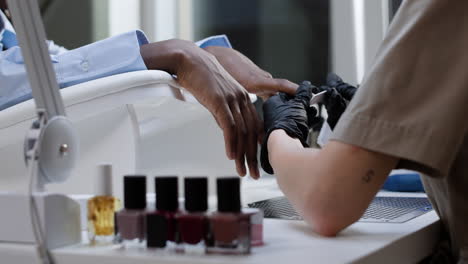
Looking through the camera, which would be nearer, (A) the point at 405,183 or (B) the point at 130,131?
(B) the point at 130,131

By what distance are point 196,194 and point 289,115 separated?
1.10ft

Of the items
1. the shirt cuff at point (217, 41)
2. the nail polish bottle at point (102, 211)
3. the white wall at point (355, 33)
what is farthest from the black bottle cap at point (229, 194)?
the white wall at point (355, 33)

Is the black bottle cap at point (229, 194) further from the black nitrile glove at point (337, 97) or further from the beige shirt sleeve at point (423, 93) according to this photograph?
the black nitrile glove at point (337, 97)

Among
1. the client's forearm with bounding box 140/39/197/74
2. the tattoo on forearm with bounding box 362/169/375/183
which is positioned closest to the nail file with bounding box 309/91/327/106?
the client's forearm with bounding box 140/39/197/74

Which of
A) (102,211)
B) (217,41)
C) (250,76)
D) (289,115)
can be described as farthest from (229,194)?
(217,41)

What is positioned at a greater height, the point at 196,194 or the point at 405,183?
the point at 196,194

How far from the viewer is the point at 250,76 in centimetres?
112

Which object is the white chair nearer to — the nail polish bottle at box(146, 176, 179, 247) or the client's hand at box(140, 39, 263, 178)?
the client's hand at box(140, 39, 263, 178)

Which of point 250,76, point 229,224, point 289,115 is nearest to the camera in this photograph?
point 229,224

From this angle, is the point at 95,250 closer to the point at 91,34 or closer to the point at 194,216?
the point at 194,216

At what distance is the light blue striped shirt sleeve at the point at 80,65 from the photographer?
846 mm

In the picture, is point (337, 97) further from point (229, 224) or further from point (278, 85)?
point (229, 224)

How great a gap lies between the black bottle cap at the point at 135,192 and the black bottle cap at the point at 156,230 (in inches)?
1.0

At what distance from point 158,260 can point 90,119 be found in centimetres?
39
